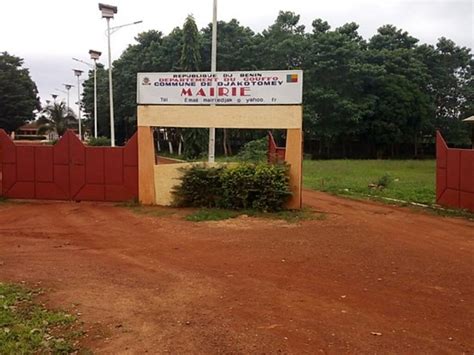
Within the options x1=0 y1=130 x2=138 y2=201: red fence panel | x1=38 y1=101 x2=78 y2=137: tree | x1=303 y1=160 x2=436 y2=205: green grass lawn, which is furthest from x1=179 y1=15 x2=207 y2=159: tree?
x1=38 y1=101 x2=78 y2=137: tree

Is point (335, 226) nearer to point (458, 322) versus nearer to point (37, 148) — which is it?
point (458, 322)

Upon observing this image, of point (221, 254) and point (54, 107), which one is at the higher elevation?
point (54, 107)

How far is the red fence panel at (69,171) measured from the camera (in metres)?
14.7

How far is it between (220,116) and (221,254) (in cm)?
588

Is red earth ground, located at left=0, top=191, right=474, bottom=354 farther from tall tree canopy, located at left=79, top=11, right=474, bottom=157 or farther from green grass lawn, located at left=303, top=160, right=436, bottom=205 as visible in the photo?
tall tree canopy, located at left=79, top=11, right=474, bottom=157

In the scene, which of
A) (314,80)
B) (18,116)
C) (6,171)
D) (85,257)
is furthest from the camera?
(18,116)

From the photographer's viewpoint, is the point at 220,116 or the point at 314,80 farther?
the point at 314,80

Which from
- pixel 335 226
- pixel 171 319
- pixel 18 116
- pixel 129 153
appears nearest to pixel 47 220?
pixel 129 153

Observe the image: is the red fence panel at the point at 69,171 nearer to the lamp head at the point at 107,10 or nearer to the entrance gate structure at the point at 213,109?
the entrance gate structure at the point at 213,109

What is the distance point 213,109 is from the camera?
Result: 44.9 feet

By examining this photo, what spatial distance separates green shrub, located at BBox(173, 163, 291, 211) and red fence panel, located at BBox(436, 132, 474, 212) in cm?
436

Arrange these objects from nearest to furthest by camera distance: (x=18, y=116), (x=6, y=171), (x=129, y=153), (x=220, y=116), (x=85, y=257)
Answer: (x=85, y=257), (x=220, y=116), (x=129, y=153), (x=6, y=171), (x=18, y=116)

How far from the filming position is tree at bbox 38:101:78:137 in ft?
242

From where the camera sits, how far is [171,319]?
527cm
